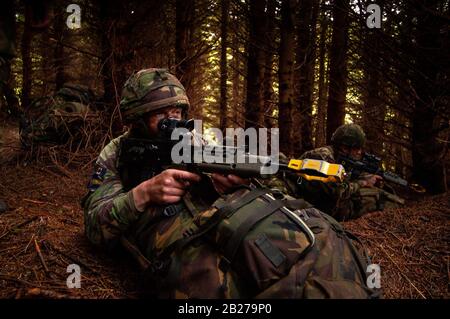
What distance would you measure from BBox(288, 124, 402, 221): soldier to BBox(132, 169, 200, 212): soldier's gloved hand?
7.43 feet

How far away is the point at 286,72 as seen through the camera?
17.2ft

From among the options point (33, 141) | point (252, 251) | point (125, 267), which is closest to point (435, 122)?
point (252, 251)

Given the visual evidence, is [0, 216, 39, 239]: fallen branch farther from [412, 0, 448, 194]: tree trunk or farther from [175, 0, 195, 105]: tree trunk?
[412, 0, 448, 194]: tree trunk

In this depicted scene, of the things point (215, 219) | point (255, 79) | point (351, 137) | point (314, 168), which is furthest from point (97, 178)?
point (255, 79)

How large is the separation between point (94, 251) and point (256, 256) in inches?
63.5

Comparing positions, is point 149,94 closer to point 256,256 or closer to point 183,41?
point 256,256

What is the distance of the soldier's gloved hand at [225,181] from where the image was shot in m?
2.13

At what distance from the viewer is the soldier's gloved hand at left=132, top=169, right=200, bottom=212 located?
2197mm

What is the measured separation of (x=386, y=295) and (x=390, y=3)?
334 cm

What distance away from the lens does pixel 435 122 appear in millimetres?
4684

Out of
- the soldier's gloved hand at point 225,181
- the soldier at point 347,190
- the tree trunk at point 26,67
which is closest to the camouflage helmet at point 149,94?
the soldier's gloved hand at point 225,181

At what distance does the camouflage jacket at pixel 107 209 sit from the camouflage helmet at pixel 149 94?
58 cm

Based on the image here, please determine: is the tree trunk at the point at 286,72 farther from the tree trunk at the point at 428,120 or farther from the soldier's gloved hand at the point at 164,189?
the soldier's gloved hand at the point at 164,189

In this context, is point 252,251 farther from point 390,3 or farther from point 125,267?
point 390,3
